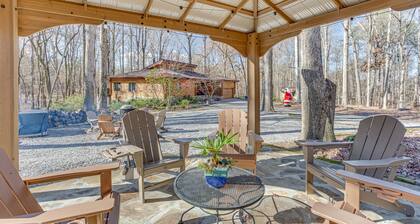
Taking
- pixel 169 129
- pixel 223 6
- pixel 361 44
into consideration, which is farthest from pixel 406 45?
pixel 223 6

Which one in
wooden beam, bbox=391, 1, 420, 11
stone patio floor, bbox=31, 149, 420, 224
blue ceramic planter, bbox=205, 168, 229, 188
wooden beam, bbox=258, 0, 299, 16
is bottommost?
stone patio floor, bbox=31, 149, 420, 224

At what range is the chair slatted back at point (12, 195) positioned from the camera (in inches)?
61.9

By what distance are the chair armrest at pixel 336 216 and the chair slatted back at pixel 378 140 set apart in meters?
1.58

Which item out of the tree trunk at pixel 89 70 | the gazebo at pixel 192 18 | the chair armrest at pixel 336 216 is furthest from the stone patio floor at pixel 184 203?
the tree trunk at pixel 89 70

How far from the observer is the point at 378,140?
2.84m

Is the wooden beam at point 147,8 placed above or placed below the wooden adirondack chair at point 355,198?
above

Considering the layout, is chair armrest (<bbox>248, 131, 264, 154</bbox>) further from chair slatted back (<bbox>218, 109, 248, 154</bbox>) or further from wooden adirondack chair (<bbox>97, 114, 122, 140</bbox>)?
wooden adirondack chair (<bbox>97, 114, 122, 140</bbox>)

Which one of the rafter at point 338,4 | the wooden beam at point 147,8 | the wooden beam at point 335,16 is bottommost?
the wooden beam at point 335,16

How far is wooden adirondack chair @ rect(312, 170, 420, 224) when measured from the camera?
132 centimetres

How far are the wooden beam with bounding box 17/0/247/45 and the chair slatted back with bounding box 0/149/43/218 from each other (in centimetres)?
206

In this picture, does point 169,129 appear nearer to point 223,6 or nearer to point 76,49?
point 223,6

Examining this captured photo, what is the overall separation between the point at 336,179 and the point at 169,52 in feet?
69.4

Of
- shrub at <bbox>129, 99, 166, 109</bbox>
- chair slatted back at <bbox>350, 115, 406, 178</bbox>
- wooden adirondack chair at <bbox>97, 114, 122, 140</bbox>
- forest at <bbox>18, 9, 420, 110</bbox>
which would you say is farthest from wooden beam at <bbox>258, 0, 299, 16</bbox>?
shrub at <bbox>129, 99, 166, 109</bbox>

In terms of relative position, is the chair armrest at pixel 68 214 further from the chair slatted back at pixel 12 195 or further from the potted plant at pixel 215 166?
the potted plant at pixel 215 166
